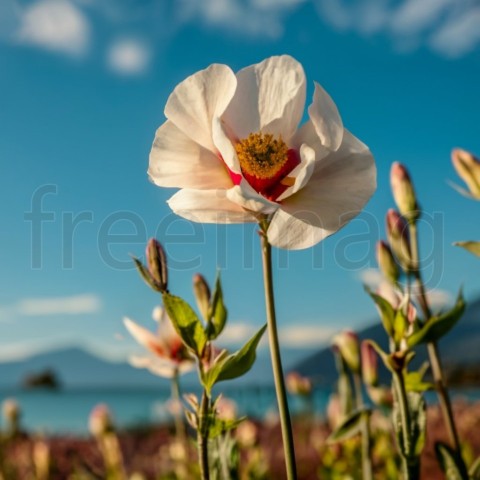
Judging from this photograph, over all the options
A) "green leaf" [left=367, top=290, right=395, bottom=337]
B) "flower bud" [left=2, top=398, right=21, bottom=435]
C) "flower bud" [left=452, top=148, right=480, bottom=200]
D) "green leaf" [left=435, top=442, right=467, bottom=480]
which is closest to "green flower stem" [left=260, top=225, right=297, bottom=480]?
"green leaf" [left=367, top=290, right=395, bottom=337]

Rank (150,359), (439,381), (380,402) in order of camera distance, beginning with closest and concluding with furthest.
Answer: (439,381), (150,359), (380,402)

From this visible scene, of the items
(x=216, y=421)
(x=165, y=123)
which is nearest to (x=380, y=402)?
(x=216, y=421)

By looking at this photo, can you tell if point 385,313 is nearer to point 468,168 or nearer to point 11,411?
point 468,168

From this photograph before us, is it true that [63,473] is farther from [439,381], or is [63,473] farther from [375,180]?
[375,180]

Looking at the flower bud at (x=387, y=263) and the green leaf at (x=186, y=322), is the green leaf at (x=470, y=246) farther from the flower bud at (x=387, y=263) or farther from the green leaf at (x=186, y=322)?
the green leaf at (x=186, y=322)

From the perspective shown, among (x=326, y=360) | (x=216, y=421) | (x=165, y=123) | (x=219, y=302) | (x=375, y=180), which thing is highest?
(x=326, y=360)

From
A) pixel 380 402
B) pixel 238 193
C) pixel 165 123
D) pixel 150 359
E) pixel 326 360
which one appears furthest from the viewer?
pixel 326 360

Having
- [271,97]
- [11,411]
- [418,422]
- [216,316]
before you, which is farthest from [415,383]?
[11,411]

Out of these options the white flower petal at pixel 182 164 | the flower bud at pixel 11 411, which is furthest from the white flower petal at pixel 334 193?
the flower bud at pixel 11 411
